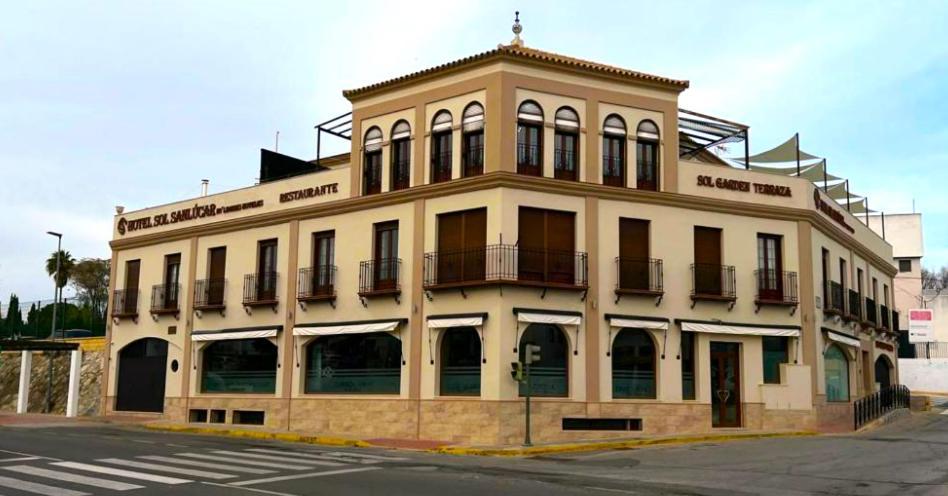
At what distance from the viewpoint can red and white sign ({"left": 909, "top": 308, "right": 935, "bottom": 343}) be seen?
56.5 m

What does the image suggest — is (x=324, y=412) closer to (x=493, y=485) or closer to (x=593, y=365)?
(x=593, y=365)

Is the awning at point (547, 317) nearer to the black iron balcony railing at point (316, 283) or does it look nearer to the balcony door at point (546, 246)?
the balcony door at point (546, 246)

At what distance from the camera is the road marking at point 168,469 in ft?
50.4

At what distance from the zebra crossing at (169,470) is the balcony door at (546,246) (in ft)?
24.6

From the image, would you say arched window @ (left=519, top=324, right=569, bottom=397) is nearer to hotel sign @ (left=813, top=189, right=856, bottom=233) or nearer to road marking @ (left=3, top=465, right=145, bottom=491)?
hotel sign @ (left=813, top=189, right=856, bottom=233)

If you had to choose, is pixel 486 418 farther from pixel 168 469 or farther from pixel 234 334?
pixel 234 334

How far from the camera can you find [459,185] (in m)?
25.9

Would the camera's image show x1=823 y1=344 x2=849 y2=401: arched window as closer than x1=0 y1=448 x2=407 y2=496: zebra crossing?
No

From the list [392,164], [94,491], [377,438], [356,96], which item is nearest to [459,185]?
[392,164]

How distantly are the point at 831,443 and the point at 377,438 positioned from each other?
1288cm

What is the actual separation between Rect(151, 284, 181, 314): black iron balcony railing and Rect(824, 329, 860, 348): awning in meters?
24.3

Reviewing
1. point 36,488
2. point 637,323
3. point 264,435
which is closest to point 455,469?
point 36,488

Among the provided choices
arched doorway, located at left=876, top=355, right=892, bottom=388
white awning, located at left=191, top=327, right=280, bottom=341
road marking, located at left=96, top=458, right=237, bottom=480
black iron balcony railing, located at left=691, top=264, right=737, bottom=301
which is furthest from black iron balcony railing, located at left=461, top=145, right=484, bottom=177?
arched doorway, located at left=876, top=355, right=892, bottom=388

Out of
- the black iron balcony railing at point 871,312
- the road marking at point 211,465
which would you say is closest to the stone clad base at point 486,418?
the black iron balcony railing at point 871,312
